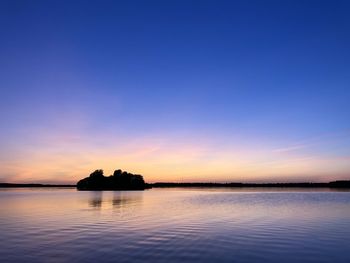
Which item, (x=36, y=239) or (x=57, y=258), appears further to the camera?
(x=36, y=239)

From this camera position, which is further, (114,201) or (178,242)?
(114,201)

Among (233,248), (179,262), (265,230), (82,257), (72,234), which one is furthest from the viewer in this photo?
(265,230)

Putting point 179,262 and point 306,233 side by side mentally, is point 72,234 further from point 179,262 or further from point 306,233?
point 306,233

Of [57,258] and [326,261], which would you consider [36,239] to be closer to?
[57,258]

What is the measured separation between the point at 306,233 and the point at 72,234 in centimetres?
2302

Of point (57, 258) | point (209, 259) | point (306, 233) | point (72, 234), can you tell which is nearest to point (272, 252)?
point (209, 259)

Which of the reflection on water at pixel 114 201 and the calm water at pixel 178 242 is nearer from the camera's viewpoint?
the calm water at pixel 178 242

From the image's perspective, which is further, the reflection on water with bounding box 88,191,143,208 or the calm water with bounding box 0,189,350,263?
the reflection on water with bounding box 88,191,143,208

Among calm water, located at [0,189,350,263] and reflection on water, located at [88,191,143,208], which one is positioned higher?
reflection on water, located at [88,191,143,208]

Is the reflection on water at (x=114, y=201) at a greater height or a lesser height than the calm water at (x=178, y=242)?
greater

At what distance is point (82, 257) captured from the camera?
2230 centimetres

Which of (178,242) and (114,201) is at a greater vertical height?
(114,201)

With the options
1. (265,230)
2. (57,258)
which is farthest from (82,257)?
(265,230)

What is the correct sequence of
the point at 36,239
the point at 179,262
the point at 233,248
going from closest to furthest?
the point at 179,262, the point at 233,248, the point at 36,239
